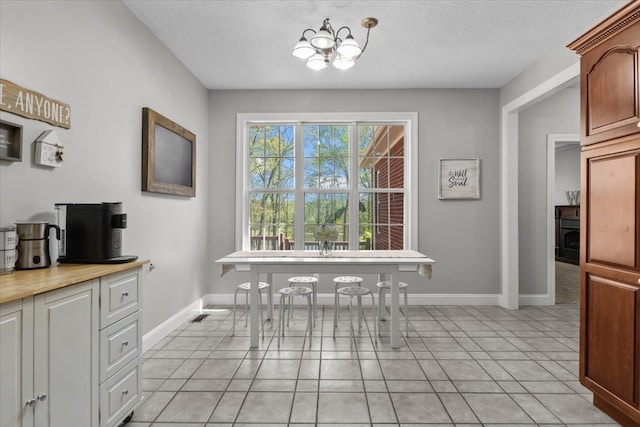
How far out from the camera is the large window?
4.93 metres

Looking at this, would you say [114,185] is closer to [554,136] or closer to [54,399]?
[54,399]

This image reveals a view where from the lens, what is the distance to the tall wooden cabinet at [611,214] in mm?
1921

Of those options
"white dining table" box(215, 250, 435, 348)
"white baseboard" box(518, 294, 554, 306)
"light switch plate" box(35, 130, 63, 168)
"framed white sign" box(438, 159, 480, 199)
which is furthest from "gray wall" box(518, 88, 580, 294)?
"light switch plate" box(35, 130, 63, 168)

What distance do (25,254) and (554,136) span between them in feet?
18.1

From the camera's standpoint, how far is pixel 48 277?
1.62m

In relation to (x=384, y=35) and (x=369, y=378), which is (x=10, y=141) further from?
(x=384, y=35)

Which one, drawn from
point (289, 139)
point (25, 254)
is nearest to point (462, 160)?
point (289, 139)

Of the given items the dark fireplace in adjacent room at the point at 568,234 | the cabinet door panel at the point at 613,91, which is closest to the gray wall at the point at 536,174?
the cabinet door panel at the point at 613,91

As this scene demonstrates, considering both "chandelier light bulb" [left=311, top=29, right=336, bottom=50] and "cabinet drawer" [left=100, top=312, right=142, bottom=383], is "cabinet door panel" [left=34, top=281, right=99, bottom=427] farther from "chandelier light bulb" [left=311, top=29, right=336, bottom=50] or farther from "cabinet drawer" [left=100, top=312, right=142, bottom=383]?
"chandelier light bulb" [left=311, top=29, right=336, bottom=50]

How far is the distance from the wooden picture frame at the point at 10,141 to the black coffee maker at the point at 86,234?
1.09 feet

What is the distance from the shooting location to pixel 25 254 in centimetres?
181

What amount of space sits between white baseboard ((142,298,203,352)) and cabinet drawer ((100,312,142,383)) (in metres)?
1.17

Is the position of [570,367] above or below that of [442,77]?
below

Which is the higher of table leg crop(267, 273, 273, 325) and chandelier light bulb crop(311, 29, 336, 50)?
chandelier light bulb crop(311, 29, 336, 50)
